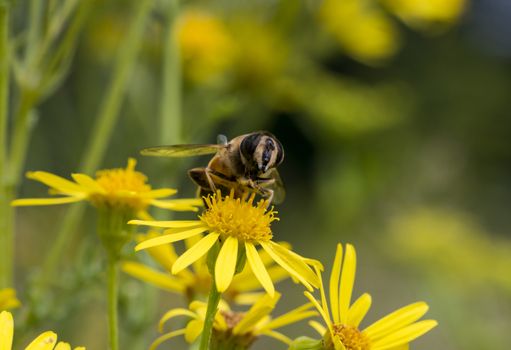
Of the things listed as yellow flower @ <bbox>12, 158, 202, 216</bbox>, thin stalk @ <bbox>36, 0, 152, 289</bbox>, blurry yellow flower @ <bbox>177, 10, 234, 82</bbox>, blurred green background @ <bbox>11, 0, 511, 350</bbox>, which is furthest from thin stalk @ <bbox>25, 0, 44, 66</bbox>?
blurry yellow flower @ <bbox>177, 10, 234, 82</bbox>

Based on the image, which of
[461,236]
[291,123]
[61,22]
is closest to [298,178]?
[291,123]

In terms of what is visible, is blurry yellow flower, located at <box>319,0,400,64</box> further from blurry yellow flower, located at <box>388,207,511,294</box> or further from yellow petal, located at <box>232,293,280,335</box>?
yellow petal, located at <box>232,293,280,335</box>

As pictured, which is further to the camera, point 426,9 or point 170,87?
point 426,9

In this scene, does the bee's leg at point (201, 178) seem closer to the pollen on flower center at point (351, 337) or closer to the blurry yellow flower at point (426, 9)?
the pollen on flower center at point (351, 337)

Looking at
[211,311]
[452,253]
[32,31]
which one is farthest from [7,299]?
[452,253]

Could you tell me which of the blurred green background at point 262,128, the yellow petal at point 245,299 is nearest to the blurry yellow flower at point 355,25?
the blurred green background at point 262,128

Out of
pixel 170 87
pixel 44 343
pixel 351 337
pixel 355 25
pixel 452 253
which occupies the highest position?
pixel 355 25

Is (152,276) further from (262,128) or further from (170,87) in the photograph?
(262,128)
